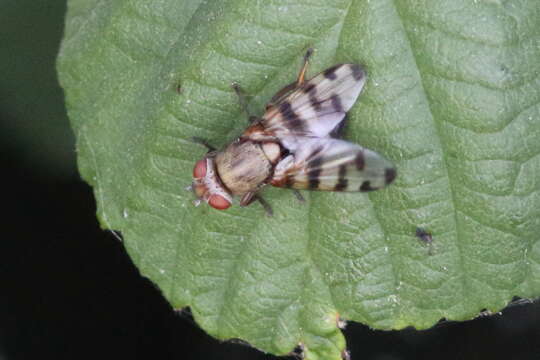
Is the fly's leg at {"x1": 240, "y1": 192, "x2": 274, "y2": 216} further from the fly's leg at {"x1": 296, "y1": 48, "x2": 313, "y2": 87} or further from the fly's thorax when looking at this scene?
the fly's leg at {"x1": 296, "y1": 48, "x2": 313, "y2": 87}

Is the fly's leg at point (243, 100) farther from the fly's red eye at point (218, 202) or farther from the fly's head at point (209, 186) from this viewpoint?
the fly's red eye at point (218, 202)

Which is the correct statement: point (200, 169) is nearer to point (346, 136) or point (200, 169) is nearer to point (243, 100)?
point (243, 100)

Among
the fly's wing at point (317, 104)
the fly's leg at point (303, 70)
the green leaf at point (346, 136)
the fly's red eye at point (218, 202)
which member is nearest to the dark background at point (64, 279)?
the green leaf at point (346, 136)

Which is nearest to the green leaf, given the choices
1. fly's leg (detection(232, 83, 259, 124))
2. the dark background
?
fly's leg (detection(232, 83, 259, 124))

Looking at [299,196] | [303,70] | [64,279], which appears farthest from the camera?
[64,279]

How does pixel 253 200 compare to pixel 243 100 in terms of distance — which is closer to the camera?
pixel 243 100

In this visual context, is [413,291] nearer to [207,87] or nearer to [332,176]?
[332,176]

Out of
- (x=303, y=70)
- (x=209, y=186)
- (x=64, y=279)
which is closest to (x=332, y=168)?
(x=303, y=70)
